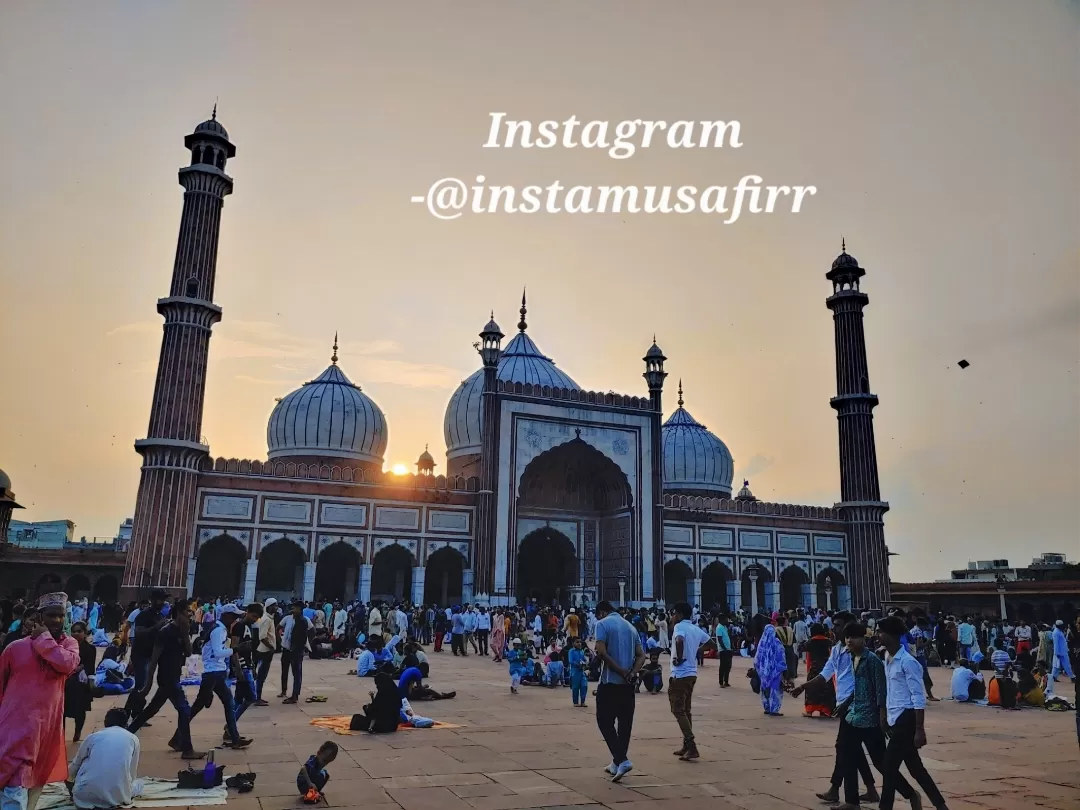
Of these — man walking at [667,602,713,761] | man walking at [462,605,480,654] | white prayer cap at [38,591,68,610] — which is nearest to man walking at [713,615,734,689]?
man walking at [667,602,713,761]

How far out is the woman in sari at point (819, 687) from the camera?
405 inches

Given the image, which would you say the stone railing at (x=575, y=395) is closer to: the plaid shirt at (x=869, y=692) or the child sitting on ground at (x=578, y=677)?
the child sitting on ground at (x=578, y=677)

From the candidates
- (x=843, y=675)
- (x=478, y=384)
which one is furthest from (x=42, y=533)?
(x=843, y=675)

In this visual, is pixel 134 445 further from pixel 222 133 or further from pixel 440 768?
pixel 440 768

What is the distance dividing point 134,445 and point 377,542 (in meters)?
7.79

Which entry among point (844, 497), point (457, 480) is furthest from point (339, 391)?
point (844, 497)

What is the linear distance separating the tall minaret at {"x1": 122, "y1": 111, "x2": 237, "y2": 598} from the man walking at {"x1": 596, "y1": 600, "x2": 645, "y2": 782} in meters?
19.5

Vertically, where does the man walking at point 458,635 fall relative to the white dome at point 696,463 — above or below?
below

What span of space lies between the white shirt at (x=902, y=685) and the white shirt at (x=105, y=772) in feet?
15.4

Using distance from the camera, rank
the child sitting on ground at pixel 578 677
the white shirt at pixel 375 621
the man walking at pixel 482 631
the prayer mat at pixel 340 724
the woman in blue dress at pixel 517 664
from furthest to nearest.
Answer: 1. the man walking at pixel 482 631
2. the white shirt at pixel 375 621
3. the woman in blue dress at pixel 517 664
4. the child sitting on ground at pixel 578 677
5. the prayer mat at pixel 340 724

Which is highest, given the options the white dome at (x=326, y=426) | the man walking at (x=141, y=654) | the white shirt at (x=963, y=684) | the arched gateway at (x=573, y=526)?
the white dome at (x=326, y=426)

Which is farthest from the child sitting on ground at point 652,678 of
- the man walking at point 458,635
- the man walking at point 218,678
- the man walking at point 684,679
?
the man walking at point 458,635

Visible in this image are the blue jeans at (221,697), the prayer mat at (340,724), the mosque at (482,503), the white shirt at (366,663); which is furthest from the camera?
the mosque at (482,503)

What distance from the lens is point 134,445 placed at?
24.4 metres
